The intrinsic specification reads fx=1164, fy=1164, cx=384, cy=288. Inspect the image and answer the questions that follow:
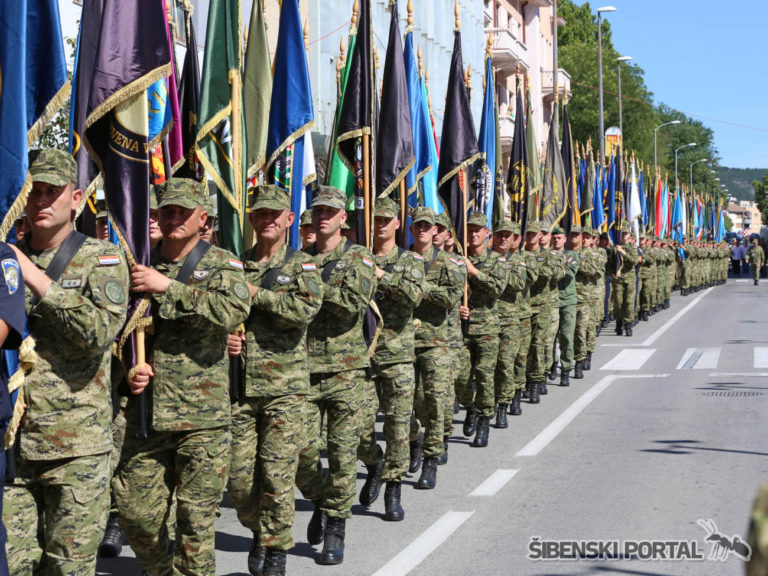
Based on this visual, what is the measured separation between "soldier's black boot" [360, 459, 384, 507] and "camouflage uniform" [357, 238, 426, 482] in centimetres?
10

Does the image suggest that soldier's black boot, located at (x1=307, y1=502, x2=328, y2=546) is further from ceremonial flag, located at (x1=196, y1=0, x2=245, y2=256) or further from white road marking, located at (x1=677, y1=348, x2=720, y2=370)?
white road marking, located at (x1=677, y1=348, x2=720, y2=370)

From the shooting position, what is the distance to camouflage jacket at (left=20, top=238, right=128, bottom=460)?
4.60m

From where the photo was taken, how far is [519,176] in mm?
15031

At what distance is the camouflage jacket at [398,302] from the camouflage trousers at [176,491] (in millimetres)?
2657

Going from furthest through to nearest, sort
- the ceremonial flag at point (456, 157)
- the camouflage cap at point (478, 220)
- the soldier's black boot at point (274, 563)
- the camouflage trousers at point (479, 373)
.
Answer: the ceremonial flag at point (456, 157) → the camouflage cap at point (478, 220) → the camouflage trousers at point (479, 373) → the soldier's black boot at point (274, 563)

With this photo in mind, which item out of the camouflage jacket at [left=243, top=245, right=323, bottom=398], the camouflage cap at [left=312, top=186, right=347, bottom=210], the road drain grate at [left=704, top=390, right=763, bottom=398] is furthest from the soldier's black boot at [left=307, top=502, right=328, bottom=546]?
the road drain grate at [left=704, top=390, right=763, bottom=398]

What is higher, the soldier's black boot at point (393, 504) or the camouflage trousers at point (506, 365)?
the camouflage trousers at point (506, 365)

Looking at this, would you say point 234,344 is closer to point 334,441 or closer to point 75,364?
point 334,441

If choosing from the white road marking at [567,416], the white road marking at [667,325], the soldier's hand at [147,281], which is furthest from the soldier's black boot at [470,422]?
the white road marking at [667,325]

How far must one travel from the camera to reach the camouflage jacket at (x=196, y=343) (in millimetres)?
5414

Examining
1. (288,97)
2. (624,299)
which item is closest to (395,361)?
(288,97)

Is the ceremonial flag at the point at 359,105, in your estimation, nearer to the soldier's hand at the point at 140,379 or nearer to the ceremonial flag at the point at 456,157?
the ceremonial flag at the point at 456,157

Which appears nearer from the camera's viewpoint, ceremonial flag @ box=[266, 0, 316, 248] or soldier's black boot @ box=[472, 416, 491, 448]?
ceremonial flag @ box=[266, 0, 316, 248]

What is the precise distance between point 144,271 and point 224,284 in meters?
0.40
